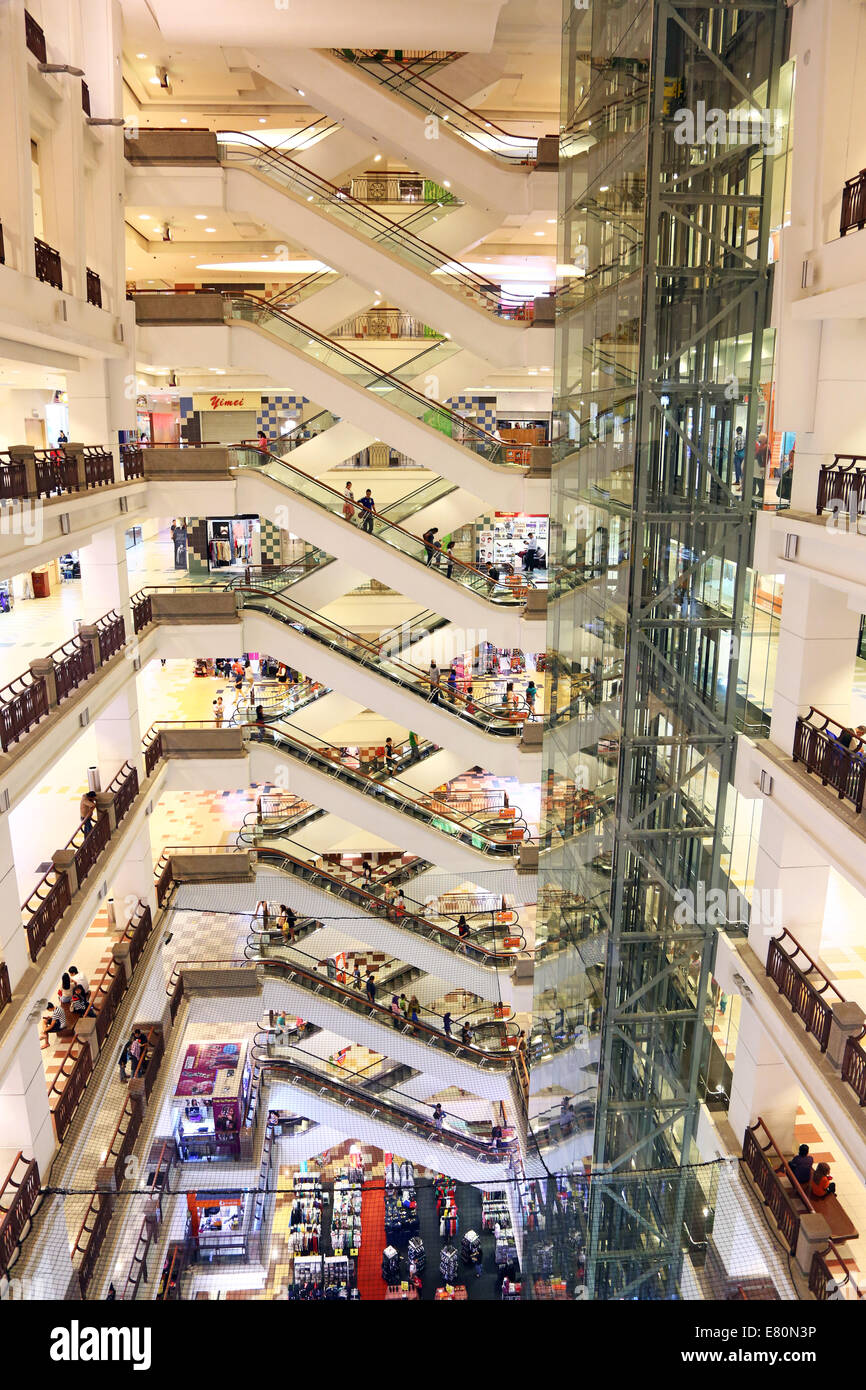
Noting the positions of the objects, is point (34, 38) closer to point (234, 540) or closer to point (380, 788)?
point (380, 788)

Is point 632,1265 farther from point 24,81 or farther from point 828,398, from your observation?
point 24,81

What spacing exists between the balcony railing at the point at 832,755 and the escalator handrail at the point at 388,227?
743cm

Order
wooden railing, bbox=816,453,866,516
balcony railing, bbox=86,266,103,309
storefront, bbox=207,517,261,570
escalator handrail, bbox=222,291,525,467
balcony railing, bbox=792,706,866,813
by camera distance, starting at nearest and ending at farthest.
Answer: wooden railing, bbox=816,453,866,516
balcony railing, bbox=792,706,866,813
balcony railing, bbox=86,266,103,309
escalator handrail, bbox=222,291,525,467
storefront, bbox=207,517,261,570

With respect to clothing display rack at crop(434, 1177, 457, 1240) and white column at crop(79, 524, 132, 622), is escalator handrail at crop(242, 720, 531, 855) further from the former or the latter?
clothing display rack at crop(434, 1177, 457, 1240)

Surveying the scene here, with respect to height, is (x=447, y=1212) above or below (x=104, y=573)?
below

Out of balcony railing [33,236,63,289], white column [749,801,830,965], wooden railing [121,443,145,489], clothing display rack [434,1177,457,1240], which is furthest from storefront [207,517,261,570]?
white column [749,801,830,965]

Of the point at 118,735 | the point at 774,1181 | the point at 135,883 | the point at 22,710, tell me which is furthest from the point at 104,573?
the point at 774,1181

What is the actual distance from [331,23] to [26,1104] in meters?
10.7

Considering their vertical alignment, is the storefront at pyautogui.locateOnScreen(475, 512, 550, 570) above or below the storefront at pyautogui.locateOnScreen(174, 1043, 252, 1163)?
above

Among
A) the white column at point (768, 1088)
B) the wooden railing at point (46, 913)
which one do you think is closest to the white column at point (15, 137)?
the wooden railing at point (46, 913)

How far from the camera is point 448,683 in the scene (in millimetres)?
12844

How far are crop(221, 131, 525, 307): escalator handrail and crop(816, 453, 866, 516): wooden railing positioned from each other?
Answer: 6743 mm

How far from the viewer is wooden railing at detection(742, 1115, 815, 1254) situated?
20.1 feet

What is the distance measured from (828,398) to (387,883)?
9438 millimetres
